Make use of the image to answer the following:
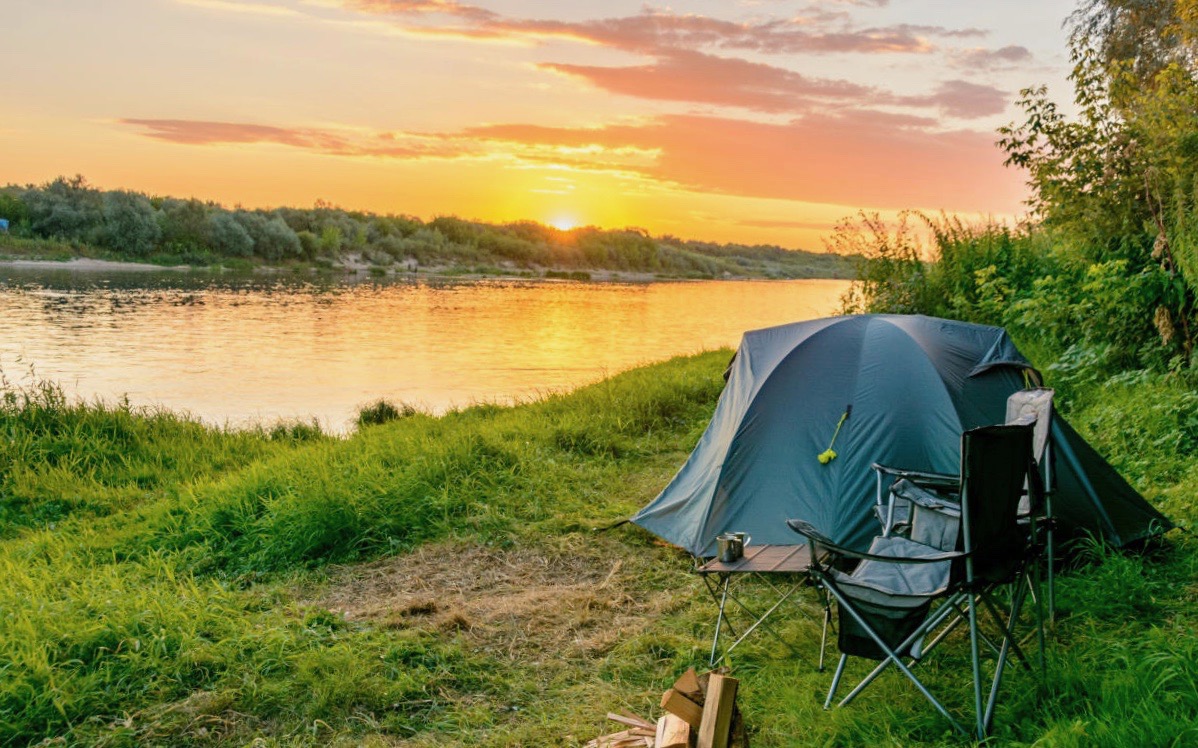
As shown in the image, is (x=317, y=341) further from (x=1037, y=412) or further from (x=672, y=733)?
(x=672, y=733)

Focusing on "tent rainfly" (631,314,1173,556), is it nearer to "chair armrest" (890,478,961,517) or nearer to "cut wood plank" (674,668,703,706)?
"chair armrest" (890,478,961,517)

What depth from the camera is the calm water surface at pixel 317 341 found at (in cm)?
1777

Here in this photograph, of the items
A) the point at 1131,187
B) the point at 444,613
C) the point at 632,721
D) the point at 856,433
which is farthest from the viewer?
the point at 1131,187

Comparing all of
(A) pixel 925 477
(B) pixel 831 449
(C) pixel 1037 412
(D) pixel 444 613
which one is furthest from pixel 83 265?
(C) pixel 1037 412

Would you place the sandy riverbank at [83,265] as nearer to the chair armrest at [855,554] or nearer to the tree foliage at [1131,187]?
the tree foliage at [1131,187]

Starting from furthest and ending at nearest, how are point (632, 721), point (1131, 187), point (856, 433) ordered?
point (1131, 187)
point (856, 433)
point (632, 721)

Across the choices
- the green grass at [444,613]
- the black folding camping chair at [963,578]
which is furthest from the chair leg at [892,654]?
the green grass at [444,613]

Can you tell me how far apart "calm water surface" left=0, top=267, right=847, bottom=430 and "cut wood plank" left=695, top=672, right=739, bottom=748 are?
10.3 meters

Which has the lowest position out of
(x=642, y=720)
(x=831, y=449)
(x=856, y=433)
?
(x=642, y=720)

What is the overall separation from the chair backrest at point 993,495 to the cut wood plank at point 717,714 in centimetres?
107

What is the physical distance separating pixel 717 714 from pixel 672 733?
0.19 m

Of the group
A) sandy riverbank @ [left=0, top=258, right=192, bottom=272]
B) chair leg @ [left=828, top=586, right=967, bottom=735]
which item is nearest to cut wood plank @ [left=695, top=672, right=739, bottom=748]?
chair leg @ [left=828, top=586, right=967, bottom=735]

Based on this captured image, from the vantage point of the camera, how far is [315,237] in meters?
65.3

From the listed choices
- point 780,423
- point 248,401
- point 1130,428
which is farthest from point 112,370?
point 1130,428
